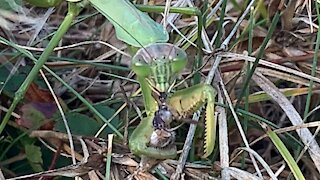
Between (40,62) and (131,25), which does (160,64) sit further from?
(40,62)

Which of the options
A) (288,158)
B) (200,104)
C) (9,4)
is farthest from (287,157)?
(9,4)

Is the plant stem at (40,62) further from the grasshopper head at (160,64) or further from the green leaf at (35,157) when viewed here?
the grasshopper head at (160,64)

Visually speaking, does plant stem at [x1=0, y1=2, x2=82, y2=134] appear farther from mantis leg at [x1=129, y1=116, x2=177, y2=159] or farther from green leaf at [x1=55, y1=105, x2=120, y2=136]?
mantis leg at [x1=129, y1=116, x2=177, y2=159]

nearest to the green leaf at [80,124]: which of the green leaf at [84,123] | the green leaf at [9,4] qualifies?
the green leaf at [84,123]

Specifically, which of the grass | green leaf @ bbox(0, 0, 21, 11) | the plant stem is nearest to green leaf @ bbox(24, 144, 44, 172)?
the grass

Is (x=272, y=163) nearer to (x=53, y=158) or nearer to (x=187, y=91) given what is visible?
(x=53, y=158)

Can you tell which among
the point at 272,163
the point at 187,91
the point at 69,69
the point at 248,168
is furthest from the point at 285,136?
the point at 69,69

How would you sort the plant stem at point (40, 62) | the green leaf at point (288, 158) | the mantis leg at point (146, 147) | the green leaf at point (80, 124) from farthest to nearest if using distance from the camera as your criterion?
the green leaf at point (80, 124) < the plant stem at point (40, 62) < the green leaf at point (288, 158) < the mantis leg at point (146, 147)
